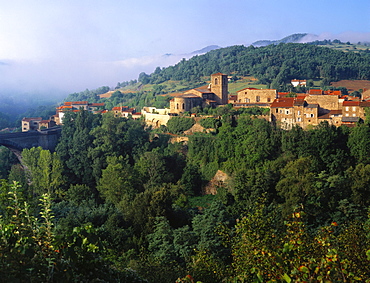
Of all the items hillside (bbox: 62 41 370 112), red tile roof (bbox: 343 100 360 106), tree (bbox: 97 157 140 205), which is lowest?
tree (bbox: 97 157 140 205)

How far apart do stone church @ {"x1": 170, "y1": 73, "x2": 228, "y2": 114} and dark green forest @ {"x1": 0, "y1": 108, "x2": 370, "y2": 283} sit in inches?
103

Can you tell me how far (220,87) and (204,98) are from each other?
220 centimetres

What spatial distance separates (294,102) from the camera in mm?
30172

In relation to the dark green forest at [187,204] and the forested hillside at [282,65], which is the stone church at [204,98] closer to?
the dark green forest at [187,204]

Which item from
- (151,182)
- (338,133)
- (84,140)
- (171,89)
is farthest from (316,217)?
(171,89)

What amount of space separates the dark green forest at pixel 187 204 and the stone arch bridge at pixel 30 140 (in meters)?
1.76

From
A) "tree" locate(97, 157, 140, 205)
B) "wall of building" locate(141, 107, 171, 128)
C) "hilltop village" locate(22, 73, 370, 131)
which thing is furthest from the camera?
"wall of building" locate(141, 107, 171, 128)

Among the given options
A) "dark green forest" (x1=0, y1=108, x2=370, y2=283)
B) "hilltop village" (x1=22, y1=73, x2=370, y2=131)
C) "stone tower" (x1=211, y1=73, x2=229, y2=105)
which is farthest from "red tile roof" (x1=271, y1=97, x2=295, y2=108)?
"stone tower" (x1=211, y1=73, x2=229, y2=105)

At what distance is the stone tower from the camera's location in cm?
4022

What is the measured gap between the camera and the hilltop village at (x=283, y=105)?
2845cm

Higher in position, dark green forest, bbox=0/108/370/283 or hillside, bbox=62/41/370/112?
hillside, bbox=62/41/370/112

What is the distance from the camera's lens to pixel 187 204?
83.5 feet

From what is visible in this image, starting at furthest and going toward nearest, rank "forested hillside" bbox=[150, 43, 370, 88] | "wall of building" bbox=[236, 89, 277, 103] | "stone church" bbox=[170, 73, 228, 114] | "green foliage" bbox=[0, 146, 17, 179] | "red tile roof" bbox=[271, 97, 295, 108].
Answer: "forested hillside" bbox=[150, 43, 370, 88]
"stone church" bbox=[170, 73, 228, 114]
"green foliage" bbox=[0, 146, 17, 179]
"wall of building" bbox=[236, 89, 277, 103]
"red tile roof" bbox=[271, 97, 295, 108]

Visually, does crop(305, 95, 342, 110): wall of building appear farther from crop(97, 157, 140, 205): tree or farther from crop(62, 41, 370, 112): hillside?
crop(62, 41, 370, 112): hillside
